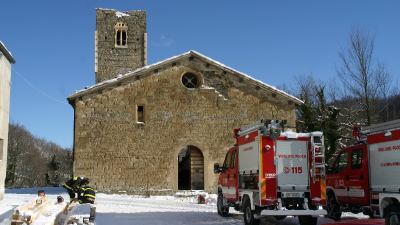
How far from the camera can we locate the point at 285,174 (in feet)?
36.5

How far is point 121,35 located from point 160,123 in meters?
22.0

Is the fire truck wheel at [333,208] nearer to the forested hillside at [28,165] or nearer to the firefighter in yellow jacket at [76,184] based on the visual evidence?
the firefighter in yellow jacket at [76,184]

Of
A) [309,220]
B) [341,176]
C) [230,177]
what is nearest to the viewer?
[309,220]

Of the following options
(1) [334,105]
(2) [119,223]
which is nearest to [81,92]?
(2) [119,223]

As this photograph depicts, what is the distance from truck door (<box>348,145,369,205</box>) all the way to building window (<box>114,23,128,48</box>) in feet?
112

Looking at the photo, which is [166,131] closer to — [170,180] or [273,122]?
[170,180]

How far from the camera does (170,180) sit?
23.0 metres

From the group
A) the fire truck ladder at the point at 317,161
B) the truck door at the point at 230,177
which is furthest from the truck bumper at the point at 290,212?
the truck door at the point at 230,177

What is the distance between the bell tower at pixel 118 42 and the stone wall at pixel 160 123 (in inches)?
762

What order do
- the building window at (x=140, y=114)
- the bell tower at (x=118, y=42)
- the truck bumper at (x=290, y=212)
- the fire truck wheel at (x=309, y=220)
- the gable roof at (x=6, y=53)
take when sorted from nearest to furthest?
the truck bumper at (x=290, y=212)
the fire truck wheel at (x=309, y=220)
the gable roof at (x=6, y=53)
the building window at (x=140, y=114)
the bell tower at (x=118, y=42)

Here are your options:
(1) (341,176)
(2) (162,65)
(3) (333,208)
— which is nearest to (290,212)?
(1) (341,176)

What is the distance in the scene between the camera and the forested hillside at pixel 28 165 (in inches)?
2346

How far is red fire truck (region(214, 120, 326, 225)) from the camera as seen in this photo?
10.9 metres

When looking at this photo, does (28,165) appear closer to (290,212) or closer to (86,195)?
(86,195)
